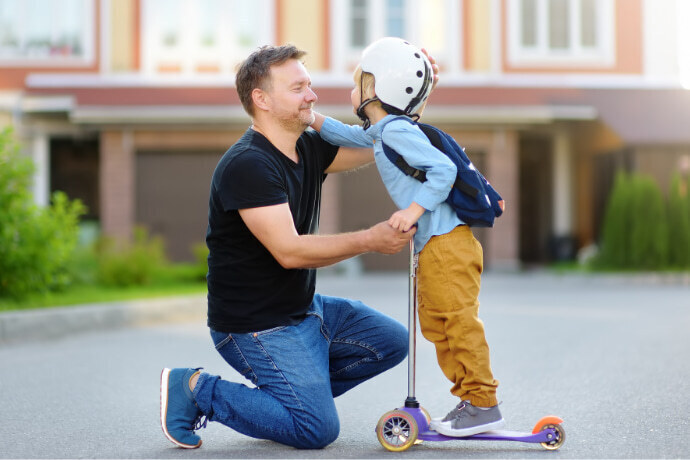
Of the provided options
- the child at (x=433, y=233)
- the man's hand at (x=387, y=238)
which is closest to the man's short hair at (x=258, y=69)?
the child at (x=433, y=233)

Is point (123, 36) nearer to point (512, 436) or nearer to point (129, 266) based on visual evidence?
point (129, 266)

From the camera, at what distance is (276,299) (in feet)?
14.9

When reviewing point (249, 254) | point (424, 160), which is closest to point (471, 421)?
point (424, 160)

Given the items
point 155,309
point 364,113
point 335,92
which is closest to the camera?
point 364,113

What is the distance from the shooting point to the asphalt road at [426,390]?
4441 millimetres

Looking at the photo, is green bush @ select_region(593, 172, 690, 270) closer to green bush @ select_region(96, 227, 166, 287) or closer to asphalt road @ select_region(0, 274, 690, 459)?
asphalt road @ select_region(0, 274, 690, 459)

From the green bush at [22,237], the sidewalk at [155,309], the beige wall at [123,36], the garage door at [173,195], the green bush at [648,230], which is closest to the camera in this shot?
the sidewalk at [155,309]

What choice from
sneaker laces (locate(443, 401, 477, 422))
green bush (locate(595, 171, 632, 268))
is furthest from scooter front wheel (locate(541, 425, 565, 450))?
green bush (locate(595, 171, 632, 268))

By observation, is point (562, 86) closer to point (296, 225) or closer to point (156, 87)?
point (156, 87)

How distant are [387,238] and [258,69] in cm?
110

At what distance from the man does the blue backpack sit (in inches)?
11.2

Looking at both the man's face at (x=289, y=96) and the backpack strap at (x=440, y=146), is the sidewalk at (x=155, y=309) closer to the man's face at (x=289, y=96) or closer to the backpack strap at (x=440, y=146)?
the man's face at (x=289, y=96)

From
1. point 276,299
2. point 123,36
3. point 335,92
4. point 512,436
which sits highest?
point 123,36

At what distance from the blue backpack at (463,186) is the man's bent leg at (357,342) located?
0.80m
